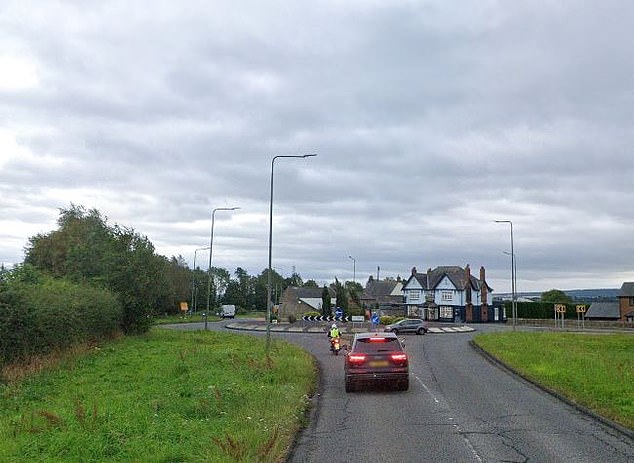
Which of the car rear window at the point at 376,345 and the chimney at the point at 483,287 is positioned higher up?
the chimney at the point at 483,287

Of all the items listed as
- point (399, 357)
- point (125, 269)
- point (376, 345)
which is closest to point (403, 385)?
point (399, 357)

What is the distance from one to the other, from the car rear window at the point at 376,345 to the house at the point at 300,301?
9057 cm

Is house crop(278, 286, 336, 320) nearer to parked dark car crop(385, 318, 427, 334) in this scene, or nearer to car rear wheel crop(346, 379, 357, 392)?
parked dark car crop(385, 318, 427, 334)

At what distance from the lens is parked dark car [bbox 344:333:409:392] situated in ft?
58.2

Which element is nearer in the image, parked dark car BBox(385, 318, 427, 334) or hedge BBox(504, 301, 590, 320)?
parked dark car BBox(385, 318, 427, 334)

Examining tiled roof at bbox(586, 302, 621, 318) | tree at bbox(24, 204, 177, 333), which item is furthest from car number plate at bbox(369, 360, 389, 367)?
tiled roof at bbox(586, 302, 621, 318)

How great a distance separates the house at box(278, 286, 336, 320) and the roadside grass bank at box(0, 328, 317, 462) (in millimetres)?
87336

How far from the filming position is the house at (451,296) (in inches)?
3666

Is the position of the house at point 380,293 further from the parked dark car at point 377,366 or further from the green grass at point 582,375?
the parked dark car at point 377,366

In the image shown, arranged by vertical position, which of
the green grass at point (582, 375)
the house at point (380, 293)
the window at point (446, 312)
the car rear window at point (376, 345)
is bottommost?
the green grass at point (582, 375)

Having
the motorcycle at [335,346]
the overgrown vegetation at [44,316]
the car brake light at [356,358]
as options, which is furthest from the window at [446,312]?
the car brake light at [356,358]

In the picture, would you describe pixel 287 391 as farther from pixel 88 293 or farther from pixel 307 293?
pixel 307 293

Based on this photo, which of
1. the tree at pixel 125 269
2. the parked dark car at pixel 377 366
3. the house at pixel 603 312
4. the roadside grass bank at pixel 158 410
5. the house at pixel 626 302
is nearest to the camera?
the roadside grass bank at pixel 158 410

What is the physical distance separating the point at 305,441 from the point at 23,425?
5.15m
